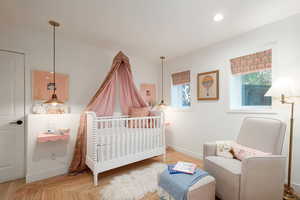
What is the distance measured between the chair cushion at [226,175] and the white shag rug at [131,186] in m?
0.82

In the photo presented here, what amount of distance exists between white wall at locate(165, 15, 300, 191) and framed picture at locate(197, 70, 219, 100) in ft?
0.30

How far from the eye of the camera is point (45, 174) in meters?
2.28

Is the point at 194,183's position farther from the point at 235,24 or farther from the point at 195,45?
the point at 195,45

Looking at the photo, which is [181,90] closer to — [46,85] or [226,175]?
[226,175]

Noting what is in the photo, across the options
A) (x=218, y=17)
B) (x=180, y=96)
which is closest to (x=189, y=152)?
(x=180, y=96)

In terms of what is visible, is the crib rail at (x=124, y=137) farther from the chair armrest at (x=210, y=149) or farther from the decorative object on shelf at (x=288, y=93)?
the decorative object on shelf at (x=288, y=93)

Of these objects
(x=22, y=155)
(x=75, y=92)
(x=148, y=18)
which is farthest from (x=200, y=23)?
(x=22, y=155)

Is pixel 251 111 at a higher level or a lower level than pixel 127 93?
lower

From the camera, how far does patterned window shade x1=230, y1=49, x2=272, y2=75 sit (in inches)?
86.4

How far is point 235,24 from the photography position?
216cm

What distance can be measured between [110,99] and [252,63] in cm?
258

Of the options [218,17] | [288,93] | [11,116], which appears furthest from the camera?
[11,116]

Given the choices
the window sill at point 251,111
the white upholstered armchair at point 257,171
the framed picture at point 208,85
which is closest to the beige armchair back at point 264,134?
the white upholstered armchair at point 257,171

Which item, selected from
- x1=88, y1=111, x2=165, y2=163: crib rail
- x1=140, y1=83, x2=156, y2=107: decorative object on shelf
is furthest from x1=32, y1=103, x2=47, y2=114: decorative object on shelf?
x1=140, y1=83, x2=156, y2=107: decorative object on shelf
